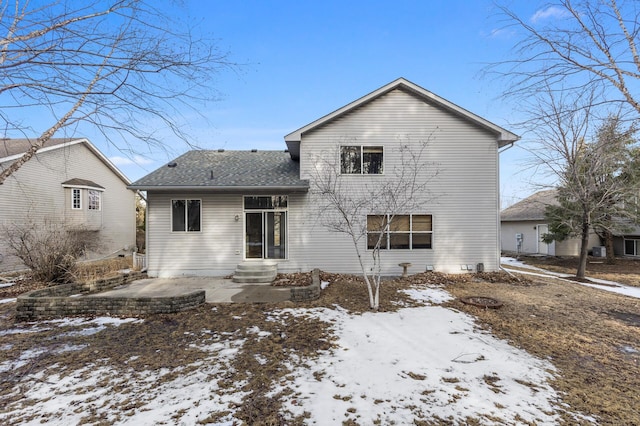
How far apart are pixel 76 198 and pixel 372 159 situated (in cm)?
1768

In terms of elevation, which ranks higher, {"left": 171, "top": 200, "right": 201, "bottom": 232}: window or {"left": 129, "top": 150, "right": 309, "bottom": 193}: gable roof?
{"left": 129, "top": 150, "right": 309, "bottom": 193}: gable roof

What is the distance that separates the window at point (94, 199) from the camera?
1792 cm

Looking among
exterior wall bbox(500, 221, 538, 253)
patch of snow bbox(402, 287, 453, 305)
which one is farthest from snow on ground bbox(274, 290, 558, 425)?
exterior wall bbox(500, 221, 538, 253)

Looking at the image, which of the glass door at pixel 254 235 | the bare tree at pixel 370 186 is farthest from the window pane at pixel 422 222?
the glass door at pixel 254 235

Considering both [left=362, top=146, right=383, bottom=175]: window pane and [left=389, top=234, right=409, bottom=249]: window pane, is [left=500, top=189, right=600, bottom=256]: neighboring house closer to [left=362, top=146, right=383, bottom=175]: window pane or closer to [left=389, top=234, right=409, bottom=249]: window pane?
[left=389, top=234, right=409, bottom=249]: window pane

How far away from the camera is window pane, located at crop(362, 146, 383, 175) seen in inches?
416

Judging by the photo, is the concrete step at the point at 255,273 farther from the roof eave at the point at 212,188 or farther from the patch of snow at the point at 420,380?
the patch of snow at the point at 420,380

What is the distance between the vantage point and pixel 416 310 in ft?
21.4

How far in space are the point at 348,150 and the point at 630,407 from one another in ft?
29.4

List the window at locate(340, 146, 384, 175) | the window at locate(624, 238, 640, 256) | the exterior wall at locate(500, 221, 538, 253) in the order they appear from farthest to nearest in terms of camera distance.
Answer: the exterior wall at locate(500, 221, 538, 253), the window at locate(624, 238, 640, 256), the window at locate(340, 146, 384, 175)

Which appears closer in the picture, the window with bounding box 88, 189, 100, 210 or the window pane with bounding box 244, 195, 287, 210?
the window pane with bounding box 244, 195, 287, 210

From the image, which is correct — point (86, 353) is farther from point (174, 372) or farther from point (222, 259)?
point (222, 259)

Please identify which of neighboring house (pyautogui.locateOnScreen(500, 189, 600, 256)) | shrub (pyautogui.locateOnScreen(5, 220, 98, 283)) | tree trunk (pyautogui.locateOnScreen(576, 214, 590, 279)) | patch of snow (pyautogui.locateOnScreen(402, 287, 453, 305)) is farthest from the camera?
neighboring house (pyautogui.locateOnScreen(500, 189, 600, 256))

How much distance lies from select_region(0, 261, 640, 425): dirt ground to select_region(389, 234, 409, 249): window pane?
2811 mm
